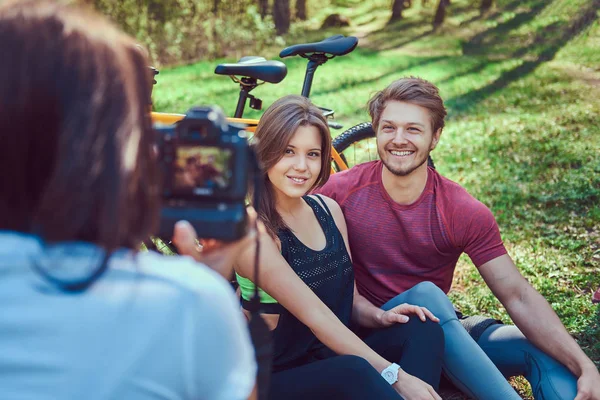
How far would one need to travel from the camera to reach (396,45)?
14164mm

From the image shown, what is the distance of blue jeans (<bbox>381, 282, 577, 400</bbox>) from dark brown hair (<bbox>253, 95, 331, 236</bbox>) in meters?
0.64

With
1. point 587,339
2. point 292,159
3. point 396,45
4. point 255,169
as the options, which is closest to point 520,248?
point 587,339

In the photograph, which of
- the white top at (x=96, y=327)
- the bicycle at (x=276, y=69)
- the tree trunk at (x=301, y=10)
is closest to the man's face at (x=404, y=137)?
the bicycle at (x=276, y=69)

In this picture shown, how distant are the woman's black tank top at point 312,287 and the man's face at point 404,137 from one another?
1.51 feet

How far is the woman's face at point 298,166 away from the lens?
2619 mm

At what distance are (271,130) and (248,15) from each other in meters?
11.8

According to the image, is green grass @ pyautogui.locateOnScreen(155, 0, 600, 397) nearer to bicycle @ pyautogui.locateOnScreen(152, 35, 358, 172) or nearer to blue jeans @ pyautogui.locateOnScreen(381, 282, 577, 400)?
blue jeans @ pyautogui.locateOnScreen(381, 282, 577, 400)

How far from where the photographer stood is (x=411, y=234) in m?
2.86

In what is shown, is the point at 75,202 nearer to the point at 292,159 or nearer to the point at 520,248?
the point at 292,159

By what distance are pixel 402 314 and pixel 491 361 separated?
382 millimetres

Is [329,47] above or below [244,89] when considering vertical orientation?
above

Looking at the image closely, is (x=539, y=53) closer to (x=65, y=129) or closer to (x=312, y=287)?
(x=312, y=287)

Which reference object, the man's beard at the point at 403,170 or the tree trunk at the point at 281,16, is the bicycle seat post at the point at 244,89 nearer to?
the man's beard at the point at 403,170

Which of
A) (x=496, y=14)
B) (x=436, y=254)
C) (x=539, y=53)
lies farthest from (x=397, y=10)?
(x=436, y=254)
